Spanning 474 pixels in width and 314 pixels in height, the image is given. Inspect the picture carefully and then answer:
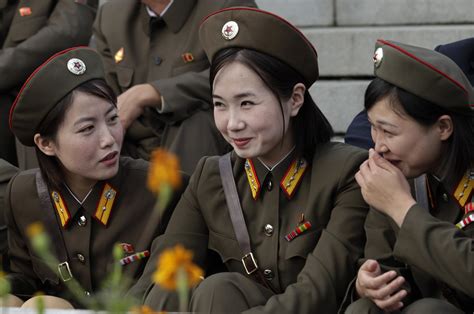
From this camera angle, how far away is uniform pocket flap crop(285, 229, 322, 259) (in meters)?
3.93

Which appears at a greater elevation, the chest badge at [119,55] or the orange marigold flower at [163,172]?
the orange marigold flower at [163,172]

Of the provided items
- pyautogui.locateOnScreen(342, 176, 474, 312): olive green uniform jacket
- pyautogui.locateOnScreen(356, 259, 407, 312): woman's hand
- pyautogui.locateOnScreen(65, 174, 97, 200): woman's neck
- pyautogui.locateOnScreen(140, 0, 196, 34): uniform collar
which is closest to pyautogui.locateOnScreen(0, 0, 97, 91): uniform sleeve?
pyautogui.locateOnScreen(140, 0, 196, 34): uniform collar

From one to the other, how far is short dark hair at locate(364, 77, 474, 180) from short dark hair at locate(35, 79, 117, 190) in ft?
4.51

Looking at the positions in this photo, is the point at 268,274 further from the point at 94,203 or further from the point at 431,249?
the point at 94,203

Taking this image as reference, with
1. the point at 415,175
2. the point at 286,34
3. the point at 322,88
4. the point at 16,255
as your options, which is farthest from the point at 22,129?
the point at 322,88

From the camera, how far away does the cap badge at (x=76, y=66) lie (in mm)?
4465

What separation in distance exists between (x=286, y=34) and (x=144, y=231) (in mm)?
1058

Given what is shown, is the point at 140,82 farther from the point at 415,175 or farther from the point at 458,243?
the point at 458,243

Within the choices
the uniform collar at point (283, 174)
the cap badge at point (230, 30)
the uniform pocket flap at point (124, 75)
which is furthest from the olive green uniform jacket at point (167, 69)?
the cap badge at point (230, 30)

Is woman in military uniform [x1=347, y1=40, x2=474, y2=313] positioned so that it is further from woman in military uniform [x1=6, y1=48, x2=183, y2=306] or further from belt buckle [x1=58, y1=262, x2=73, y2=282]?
belt buckle [x1=58, y1=262, x2=73, y2=282]

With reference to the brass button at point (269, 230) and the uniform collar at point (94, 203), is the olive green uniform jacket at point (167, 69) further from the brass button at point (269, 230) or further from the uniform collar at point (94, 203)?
the brass button at point (269, 230)

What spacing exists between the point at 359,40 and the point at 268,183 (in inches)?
103

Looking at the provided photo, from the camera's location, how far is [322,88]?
643 cm

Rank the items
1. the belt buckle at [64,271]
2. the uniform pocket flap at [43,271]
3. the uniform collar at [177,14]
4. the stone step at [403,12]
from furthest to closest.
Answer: the stone step at [403,12] < the uniform collar at [177,14] < the uniform pocket flap at [43,271] < the belt buckle at [64,271]
